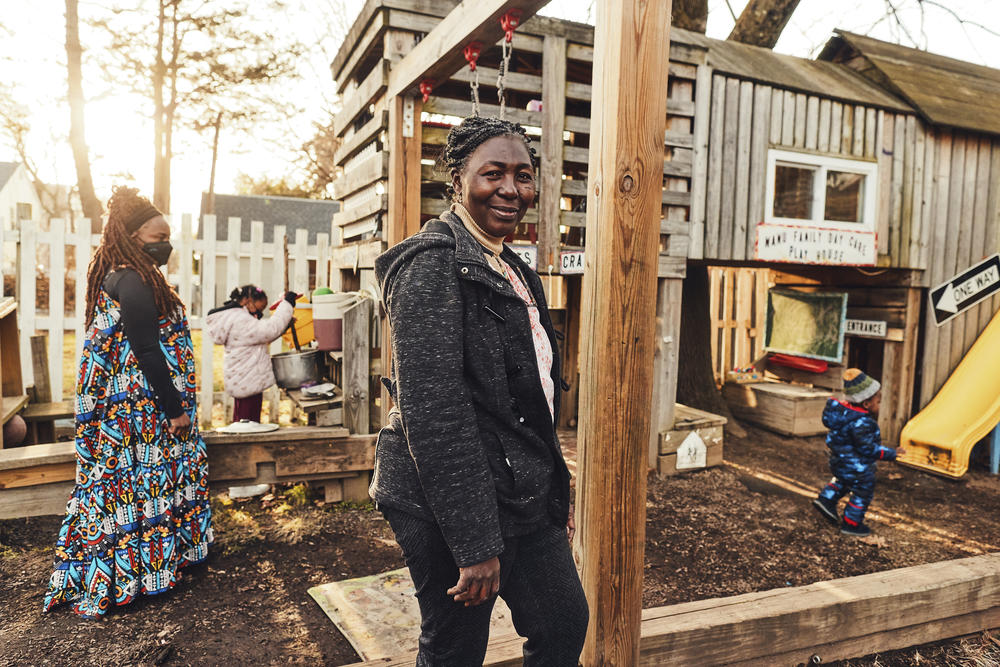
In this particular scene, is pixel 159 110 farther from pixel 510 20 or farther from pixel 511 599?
pixel 511 599

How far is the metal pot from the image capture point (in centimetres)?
547

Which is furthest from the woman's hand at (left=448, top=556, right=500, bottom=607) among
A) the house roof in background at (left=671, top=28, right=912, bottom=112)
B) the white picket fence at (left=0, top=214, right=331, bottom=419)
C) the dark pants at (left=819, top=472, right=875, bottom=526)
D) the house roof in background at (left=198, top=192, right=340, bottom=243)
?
the house roof in background at (left=198, top=192, right=340, bottom=243)

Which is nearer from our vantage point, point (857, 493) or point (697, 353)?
point (857, 493)

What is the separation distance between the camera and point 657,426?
654 cm

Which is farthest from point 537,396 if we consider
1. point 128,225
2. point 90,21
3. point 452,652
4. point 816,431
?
point 90,21

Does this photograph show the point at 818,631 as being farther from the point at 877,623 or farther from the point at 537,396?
the point at 537,396

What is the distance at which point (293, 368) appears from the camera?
18.0 ft

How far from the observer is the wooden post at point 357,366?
16.9ft

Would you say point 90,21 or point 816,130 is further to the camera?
point 90,21

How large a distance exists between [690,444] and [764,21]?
5.98 metres

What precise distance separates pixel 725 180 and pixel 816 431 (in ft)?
12.0

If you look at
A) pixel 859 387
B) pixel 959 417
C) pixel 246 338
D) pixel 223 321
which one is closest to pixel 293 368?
pixel 246 338

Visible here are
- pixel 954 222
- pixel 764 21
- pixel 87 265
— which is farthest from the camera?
pixel 764 21

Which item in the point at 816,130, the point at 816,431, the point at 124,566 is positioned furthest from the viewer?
the point at 816,431
